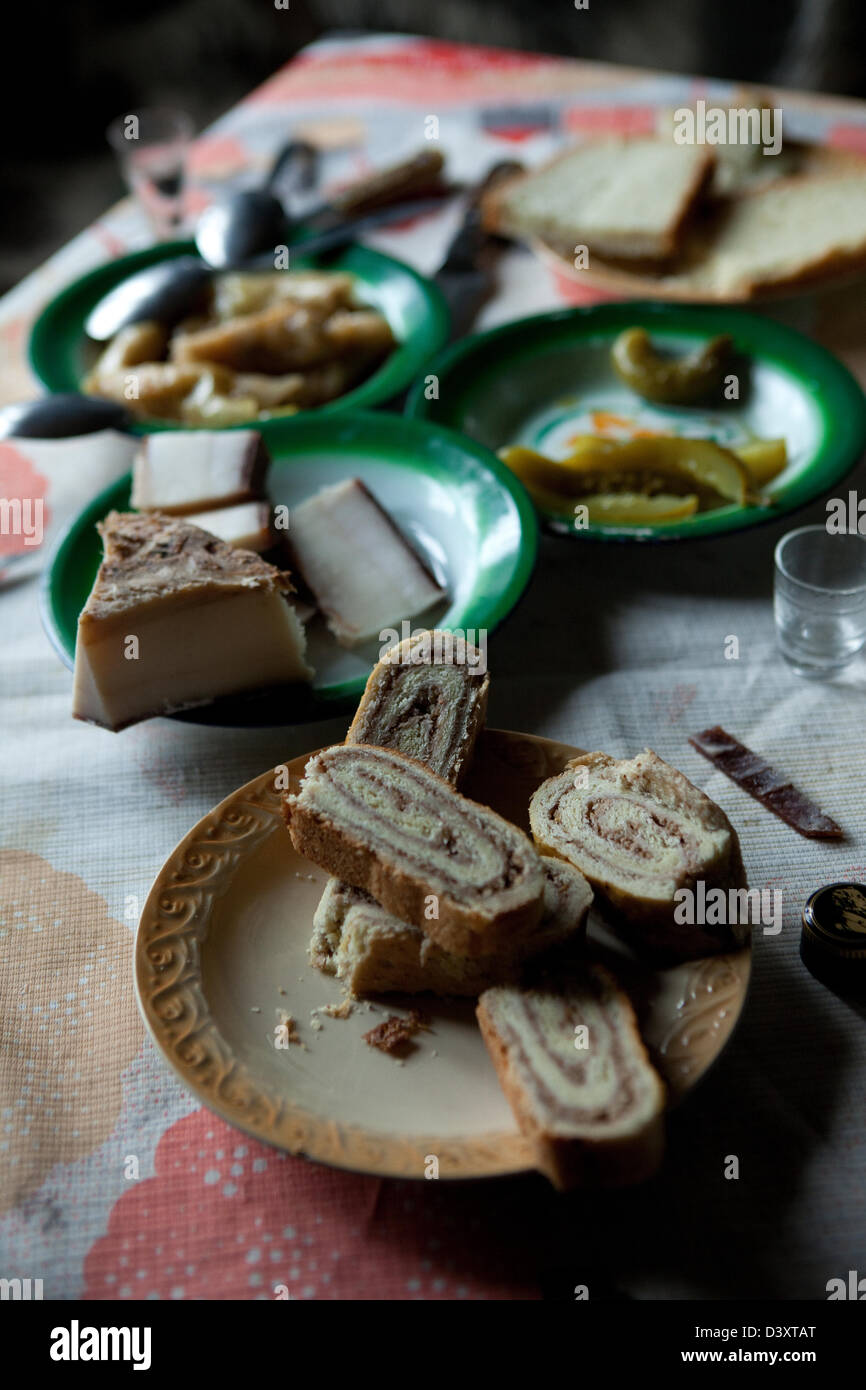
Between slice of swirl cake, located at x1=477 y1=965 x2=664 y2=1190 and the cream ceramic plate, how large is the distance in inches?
1.5

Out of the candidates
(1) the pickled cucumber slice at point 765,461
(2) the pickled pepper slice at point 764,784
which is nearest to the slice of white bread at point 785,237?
(1) the pickled cucumber slice at point 765,461

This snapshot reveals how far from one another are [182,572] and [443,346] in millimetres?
998

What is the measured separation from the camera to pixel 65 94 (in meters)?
5.42

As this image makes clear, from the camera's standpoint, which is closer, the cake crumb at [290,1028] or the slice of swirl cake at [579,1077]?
the slice of swirl cake at [579,1077]

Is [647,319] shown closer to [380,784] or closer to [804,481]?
[804,481]

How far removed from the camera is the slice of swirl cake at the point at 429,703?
4.71ft

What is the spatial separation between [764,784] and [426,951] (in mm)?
602

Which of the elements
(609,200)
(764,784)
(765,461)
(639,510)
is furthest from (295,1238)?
(609,200)

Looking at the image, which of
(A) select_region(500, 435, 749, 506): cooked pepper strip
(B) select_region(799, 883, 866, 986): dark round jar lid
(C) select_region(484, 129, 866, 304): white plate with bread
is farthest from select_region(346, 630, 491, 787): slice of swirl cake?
(C) select_region(484, 129, 866, 304): white plate with bread

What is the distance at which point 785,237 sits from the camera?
2471 mm

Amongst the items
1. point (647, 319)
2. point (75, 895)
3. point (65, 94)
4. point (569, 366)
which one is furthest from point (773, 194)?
point (65, 94)

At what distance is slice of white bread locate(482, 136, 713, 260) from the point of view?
255cm

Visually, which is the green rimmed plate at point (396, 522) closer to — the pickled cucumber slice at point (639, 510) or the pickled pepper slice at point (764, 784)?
the pickled cucumber slice at point (639, 510)

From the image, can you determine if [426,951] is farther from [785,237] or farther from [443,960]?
[785,237]
